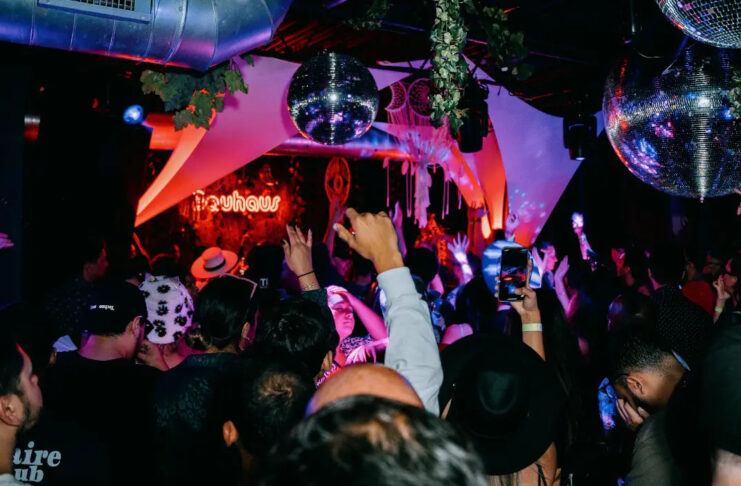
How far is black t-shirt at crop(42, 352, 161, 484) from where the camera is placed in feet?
6.88

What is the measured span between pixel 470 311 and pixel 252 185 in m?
7.37

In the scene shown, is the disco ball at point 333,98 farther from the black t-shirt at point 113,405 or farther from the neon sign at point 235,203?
the neon sign at point 235,203

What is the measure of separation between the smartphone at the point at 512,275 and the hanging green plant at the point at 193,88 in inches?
63.3

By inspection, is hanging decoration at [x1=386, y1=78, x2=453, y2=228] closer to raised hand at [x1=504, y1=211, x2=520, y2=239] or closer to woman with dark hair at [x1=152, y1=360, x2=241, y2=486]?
raised hand at [x1=504, y1=211, x2=520, y2=239]

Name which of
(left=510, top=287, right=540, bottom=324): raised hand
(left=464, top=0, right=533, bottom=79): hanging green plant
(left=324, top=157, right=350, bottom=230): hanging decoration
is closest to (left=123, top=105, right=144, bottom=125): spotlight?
(left=464, top=0, right=533, bottom=79): hanging green plant

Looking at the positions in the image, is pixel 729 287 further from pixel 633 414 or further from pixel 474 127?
pixel 474 127

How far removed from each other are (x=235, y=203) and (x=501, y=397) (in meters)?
9.53

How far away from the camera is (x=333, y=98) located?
3.03m

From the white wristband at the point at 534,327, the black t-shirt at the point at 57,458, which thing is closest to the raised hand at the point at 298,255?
the white wristband at the point at 534,327

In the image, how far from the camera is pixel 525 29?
17.8 ft

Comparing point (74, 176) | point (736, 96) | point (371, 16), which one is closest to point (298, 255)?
point (371, 16)

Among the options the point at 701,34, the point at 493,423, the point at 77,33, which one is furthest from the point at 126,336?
the point at 701,34

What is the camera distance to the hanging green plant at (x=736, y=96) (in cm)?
230

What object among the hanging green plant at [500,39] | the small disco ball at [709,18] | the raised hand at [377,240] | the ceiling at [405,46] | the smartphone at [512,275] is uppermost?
the ceiling at [405,46]
